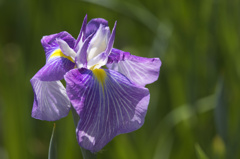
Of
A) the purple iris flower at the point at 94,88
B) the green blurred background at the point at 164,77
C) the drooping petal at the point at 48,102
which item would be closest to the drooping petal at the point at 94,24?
the purple iris flower at the point at 94,88

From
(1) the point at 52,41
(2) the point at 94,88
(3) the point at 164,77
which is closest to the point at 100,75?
(2) the point at 94,88

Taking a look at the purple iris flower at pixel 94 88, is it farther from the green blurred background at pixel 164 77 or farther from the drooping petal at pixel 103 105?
the green blurred background at pixel 164 77

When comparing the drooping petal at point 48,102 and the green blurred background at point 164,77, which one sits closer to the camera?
the drooping petal at point 48,102

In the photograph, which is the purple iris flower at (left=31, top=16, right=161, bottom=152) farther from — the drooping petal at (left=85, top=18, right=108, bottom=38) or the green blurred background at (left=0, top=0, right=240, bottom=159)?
the green blurred background at (left=0, top=0, right=240, bottom=159)

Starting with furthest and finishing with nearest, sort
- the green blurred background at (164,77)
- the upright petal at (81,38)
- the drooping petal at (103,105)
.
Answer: the green blurred background at (164,77), the upright petal at (81,38), the drooping petal at (103,105)

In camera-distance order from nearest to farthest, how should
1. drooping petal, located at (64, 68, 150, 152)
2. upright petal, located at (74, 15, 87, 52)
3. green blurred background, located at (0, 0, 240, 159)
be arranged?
drooping petal, located at (64, 68, 150, 152) < upright petal, located at (74, 15, 87, 52) < green blurred background, located at (0, 0, 240, 159)

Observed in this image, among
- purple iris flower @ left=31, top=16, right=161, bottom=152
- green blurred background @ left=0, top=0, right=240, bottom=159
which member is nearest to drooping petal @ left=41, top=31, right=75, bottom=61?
purple iris flower @ left=31, top=16, right=161, bottom=152
